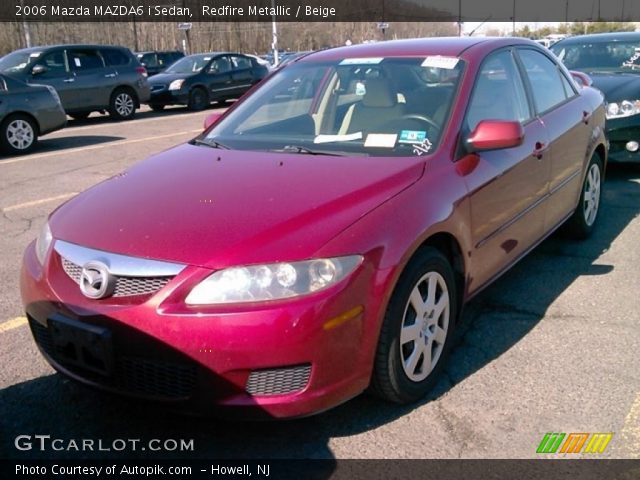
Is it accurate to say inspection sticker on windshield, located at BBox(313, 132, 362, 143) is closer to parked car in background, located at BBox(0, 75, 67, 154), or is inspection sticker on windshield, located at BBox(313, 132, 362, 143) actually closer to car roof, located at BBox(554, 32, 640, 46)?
car roof, located at BBox(554, 32, 640, 46)

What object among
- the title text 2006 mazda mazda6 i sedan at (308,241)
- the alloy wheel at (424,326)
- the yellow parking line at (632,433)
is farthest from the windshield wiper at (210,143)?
the yellow parking line at (632,433)

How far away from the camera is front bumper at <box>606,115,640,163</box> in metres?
7.14

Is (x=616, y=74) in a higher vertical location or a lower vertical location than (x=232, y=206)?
higher

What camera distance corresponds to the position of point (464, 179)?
10.9 ft

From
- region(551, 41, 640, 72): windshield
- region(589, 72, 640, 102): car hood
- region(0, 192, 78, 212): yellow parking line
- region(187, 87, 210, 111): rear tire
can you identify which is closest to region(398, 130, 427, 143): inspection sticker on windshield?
region(589, 72, 640, 102): car hood

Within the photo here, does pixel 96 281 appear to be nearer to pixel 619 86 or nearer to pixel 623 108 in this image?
pixel 623 108

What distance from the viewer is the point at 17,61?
14.2 m

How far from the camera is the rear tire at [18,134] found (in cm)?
Result: 1048

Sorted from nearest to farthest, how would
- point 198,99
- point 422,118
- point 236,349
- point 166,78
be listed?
point 236,349 → point 422,118 → point 166,78 → point 198,99

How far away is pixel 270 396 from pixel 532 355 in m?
1.61

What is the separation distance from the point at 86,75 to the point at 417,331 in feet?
45.3

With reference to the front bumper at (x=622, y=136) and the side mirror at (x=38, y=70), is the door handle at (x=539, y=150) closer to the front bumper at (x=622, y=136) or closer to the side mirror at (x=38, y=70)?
the front bumper at (x=622, y=136)

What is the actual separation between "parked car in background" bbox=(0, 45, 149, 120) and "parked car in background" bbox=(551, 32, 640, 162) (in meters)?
9.97

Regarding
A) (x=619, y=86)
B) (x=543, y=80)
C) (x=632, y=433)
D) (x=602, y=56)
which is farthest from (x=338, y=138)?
(x=602, y=56)
